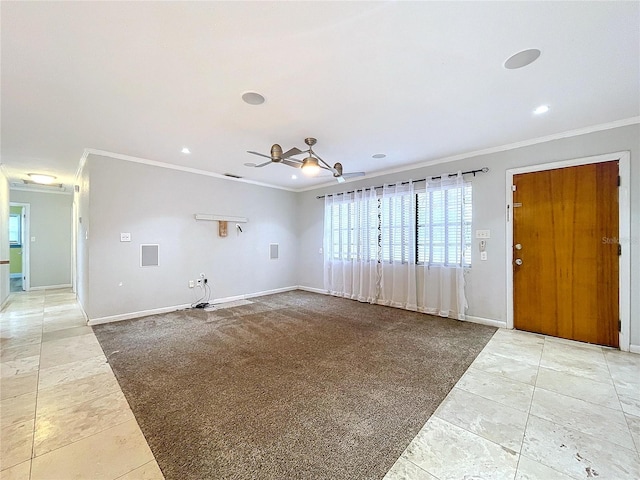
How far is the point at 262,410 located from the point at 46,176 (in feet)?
22.7

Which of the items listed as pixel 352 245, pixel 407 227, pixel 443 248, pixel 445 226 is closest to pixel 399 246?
pixel 407 227

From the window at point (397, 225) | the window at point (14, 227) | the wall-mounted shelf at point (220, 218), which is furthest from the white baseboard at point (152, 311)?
the window at point (14, 227)

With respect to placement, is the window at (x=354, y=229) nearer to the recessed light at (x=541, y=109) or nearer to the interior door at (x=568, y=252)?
the interior door at (x=568, y=252)

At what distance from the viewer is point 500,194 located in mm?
4016

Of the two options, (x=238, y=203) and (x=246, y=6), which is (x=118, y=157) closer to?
(x=238, y=203)

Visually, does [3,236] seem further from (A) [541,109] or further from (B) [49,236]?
(A) [541,109]

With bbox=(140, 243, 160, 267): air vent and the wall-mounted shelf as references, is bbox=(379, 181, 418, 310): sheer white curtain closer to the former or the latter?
the wall-mounted shelf

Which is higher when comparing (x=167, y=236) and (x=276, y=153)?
(x=276, y=153)

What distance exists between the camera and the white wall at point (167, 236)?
4.20 m

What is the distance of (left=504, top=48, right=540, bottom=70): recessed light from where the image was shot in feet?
6.42

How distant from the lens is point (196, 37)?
1804 mm

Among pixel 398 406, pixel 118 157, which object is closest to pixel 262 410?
pixel 398 406

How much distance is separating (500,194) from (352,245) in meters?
2.85

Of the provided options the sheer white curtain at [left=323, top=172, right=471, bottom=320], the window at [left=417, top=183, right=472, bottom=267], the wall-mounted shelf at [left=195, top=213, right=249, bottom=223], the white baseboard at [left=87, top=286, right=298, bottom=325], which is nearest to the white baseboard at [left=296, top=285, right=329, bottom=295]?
the sheer white curtain at [left=323, top=172, right=471, bottom=320]
